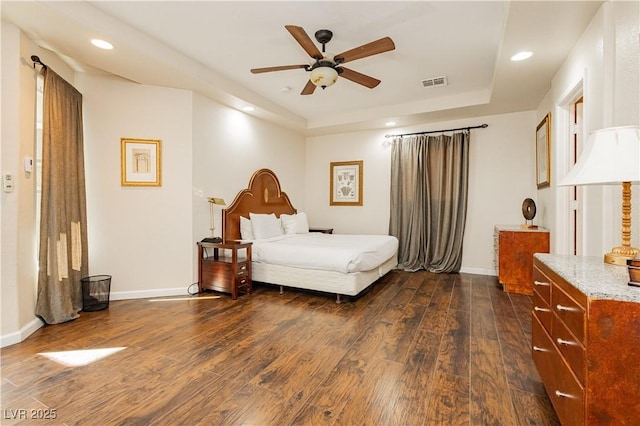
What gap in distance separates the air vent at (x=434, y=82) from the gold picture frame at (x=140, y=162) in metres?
3.46

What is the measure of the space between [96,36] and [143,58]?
0.41 metres

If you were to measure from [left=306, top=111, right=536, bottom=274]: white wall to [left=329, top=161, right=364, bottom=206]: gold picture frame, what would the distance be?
123 millimetres

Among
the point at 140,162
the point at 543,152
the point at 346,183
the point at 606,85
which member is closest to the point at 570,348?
the point at 606,85


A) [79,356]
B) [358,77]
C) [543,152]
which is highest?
[358,77]

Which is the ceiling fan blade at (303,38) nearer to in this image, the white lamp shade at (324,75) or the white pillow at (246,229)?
the white lamp shade at (324,75)

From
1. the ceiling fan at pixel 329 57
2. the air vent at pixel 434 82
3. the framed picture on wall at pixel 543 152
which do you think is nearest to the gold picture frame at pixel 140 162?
the ceiling fan at pixel 329 57

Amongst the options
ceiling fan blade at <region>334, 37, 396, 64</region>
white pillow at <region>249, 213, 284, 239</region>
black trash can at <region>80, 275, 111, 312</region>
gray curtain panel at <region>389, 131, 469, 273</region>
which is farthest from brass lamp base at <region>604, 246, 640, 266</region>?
black trash can at <region>80, 275, 111, 312</region>

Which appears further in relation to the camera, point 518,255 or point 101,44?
point 518,255

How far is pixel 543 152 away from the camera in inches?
150

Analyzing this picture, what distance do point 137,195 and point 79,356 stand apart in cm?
191

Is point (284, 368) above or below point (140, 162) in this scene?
below

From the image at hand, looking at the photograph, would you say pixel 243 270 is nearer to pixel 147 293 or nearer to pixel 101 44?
pixel 147 293

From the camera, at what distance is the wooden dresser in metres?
1.03

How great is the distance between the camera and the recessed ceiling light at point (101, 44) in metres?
2.58
